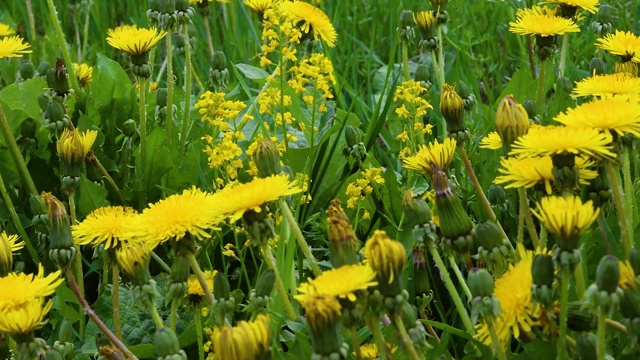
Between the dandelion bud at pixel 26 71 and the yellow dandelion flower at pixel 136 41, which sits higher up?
the yellow dandelion flower at pixel 136 41

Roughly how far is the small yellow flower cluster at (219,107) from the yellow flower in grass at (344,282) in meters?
0.99

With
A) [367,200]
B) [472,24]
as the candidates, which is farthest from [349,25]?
[367,200]

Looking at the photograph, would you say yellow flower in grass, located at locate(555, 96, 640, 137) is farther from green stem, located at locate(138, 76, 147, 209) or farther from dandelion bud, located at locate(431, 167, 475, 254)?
green stem, located at locate(138, 76, 147, 209)

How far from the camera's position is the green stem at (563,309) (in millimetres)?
1276

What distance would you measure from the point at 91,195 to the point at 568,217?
4.45 ft

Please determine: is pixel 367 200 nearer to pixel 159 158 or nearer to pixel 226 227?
pixel 226 227

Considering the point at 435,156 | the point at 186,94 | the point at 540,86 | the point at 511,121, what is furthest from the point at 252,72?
the point at 511,121

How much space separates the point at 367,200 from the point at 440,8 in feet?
1.81

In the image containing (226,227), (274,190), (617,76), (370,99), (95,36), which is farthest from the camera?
(95,36)

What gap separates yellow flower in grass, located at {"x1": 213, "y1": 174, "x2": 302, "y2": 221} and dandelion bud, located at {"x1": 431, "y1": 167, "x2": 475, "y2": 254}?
0.87ft

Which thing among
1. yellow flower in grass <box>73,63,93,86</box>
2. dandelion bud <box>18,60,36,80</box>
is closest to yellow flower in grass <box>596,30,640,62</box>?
yellow flower in grass <box>73,63,93,86</box>

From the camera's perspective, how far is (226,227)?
89.7 inches

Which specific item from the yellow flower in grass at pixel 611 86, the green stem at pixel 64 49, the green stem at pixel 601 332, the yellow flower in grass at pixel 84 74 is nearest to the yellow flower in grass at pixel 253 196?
the green stem at pixel 601 332

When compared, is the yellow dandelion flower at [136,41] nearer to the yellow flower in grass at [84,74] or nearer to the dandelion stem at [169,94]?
the dandelion stem at [169,94]
